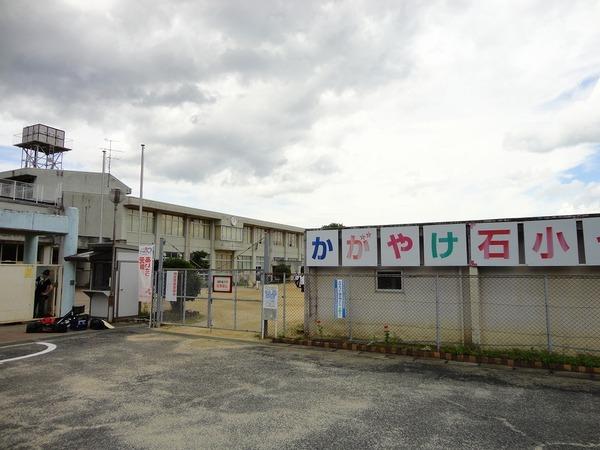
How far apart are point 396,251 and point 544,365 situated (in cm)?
453

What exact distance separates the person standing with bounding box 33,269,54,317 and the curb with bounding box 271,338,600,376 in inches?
A: 413

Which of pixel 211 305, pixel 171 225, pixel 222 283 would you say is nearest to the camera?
pixel 222 283

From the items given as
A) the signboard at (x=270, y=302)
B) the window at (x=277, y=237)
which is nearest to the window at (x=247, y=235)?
the window at (x=277, y=237)

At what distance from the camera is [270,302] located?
13.0m

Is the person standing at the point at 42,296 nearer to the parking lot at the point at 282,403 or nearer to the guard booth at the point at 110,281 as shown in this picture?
the guard booth at the point at 110,281

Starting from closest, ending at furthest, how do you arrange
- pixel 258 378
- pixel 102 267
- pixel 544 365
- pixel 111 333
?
pixel 258 378 → pixel 544 365 → pixel 111 333 → pixel 102 267

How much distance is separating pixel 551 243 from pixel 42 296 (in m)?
18.1

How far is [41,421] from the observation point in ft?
19.2

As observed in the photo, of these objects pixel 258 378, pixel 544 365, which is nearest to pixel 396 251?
pixel 544 365

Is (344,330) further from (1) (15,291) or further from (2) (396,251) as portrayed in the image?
(1) (15,291)

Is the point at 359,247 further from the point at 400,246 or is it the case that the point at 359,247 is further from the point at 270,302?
the point at 270,302

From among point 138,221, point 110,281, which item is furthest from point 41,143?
point 110,281

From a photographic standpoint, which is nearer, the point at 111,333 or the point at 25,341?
the point at 25,341

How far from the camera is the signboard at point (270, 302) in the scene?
1294cm
